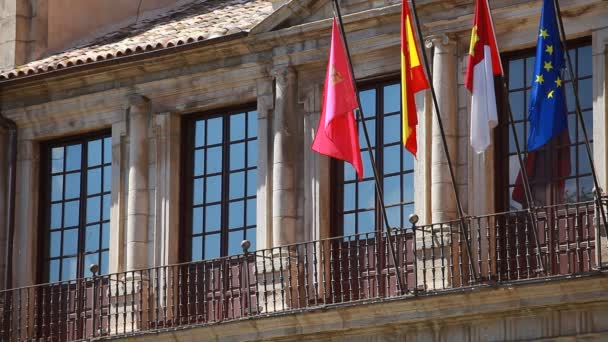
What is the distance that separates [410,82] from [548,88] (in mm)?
1641

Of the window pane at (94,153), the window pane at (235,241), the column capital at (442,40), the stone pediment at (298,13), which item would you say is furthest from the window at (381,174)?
the window pane at (94,153)

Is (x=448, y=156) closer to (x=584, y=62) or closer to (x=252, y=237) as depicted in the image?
(x=584, y=62)

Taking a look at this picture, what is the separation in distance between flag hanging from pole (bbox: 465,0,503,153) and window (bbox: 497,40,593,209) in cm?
83

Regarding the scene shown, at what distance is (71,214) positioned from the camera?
36750 mm

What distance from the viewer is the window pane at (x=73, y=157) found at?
121ft

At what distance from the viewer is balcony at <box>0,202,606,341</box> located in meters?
31.7

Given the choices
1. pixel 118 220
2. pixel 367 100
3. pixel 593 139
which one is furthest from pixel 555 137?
pixel 118 220

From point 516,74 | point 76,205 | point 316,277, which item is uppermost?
point 516,74

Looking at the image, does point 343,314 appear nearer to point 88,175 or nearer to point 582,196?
point 582,196

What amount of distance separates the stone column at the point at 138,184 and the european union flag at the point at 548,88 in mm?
6181

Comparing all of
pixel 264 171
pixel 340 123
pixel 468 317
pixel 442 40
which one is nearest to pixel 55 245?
pixel 264 171

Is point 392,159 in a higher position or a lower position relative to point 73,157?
lower

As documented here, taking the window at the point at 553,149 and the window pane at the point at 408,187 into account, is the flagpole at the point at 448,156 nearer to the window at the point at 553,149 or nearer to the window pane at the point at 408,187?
the window at the point at 553,149

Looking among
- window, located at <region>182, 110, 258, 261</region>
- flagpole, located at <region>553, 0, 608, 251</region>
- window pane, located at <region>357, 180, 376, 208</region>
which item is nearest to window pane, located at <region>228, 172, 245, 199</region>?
window, located at <region>182, 110, 258, 261</region>
